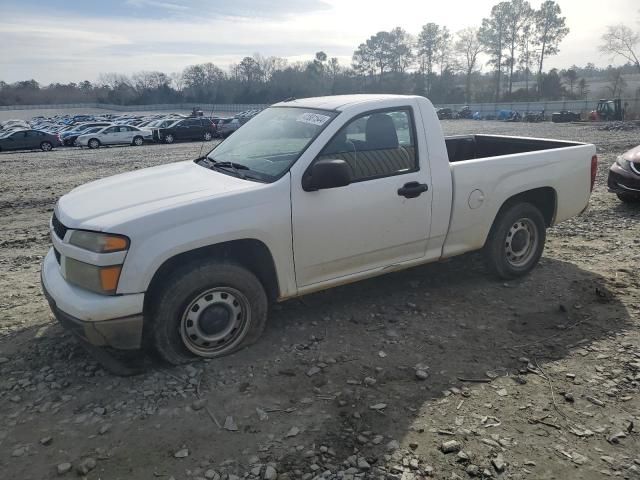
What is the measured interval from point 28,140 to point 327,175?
98.5 feet

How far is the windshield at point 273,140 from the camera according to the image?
4113 millimetres

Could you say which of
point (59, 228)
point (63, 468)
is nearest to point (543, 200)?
point (59, 228)

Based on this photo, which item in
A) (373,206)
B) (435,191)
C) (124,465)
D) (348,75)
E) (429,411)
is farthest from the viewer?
(348,75)

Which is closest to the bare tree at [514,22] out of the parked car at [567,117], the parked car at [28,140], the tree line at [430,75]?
the tree line at [430,75]

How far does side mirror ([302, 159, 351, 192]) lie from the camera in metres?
3.76

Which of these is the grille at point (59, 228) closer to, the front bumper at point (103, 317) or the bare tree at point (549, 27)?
the front bumper at point (103, 317)

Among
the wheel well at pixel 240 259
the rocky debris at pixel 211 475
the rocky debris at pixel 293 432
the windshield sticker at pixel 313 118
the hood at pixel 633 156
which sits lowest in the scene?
the rocky debris at pixel 211 475

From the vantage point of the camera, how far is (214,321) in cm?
387

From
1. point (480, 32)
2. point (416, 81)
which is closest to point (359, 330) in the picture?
point (416, 81)

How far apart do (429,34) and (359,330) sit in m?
98.4

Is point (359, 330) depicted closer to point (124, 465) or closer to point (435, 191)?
point (435, 191)

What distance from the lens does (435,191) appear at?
4.55 m

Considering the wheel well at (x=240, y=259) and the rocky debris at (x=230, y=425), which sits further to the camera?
the wheel well at (x=240, y=259)

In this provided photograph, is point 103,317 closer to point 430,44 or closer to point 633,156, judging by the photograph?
point 633,156
